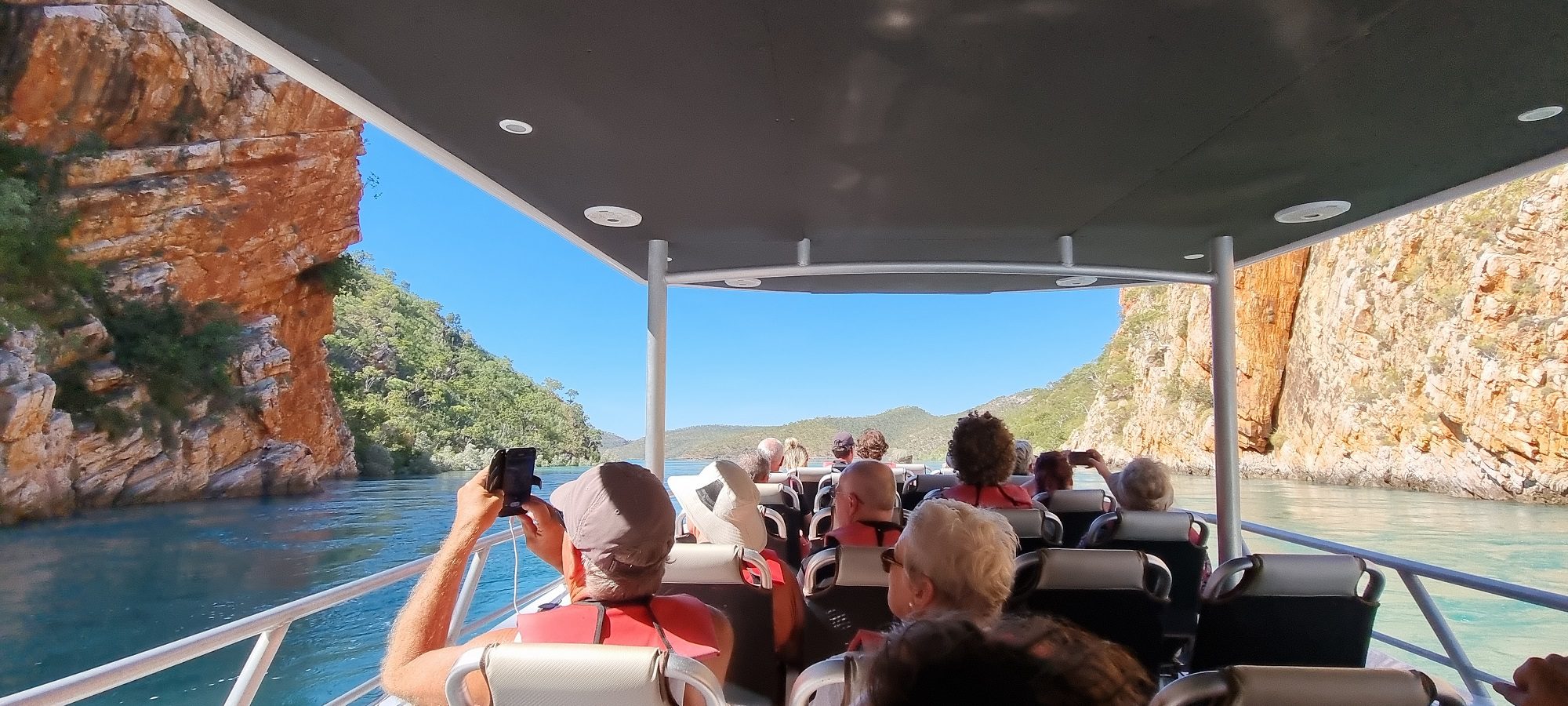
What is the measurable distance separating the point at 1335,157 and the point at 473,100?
3.45 metres

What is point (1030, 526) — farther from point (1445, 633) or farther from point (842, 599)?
point (1445, 633)

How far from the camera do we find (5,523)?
740 inches

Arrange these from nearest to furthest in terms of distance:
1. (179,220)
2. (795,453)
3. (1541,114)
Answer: (1541,114) → (795,453) → (179,220)

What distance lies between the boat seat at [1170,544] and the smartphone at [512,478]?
193 cm

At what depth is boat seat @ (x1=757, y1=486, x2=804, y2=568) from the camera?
3510mm

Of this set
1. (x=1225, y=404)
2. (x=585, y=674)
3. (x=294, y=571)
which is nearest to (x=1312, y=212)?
(x=1225, y=404)

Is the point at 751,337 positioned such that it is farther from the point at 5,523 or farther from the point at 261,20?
the point at 261,20

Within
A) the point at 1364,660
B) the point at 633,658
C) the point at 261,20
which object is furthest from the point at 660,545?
the point at 1364,660

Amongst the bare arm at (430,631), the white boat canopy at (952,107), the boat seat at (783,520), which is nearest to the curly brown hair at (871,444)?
the boat seat at (783,520)

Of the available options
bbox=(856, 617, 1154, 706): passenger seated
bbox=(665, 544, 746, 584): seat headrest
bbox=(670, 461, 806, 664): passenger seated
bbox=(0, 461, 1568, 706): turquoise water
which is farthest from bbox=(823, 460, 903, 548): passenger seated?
bbox=(0, 461, 1568, 706): turquoise water

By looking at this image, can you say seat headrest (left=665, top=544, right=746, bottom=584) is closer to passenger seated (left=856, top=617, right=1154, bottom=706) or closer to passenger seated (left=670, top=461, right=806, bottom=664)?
passenger seated (left=670, top=461, right=806, bottom=664)

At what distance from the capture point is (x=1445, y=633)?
246cm

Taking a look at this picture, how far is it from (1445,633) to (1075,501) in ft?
4.43

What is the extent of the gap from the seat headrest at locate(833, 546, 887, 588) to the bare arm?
3.21 ft
